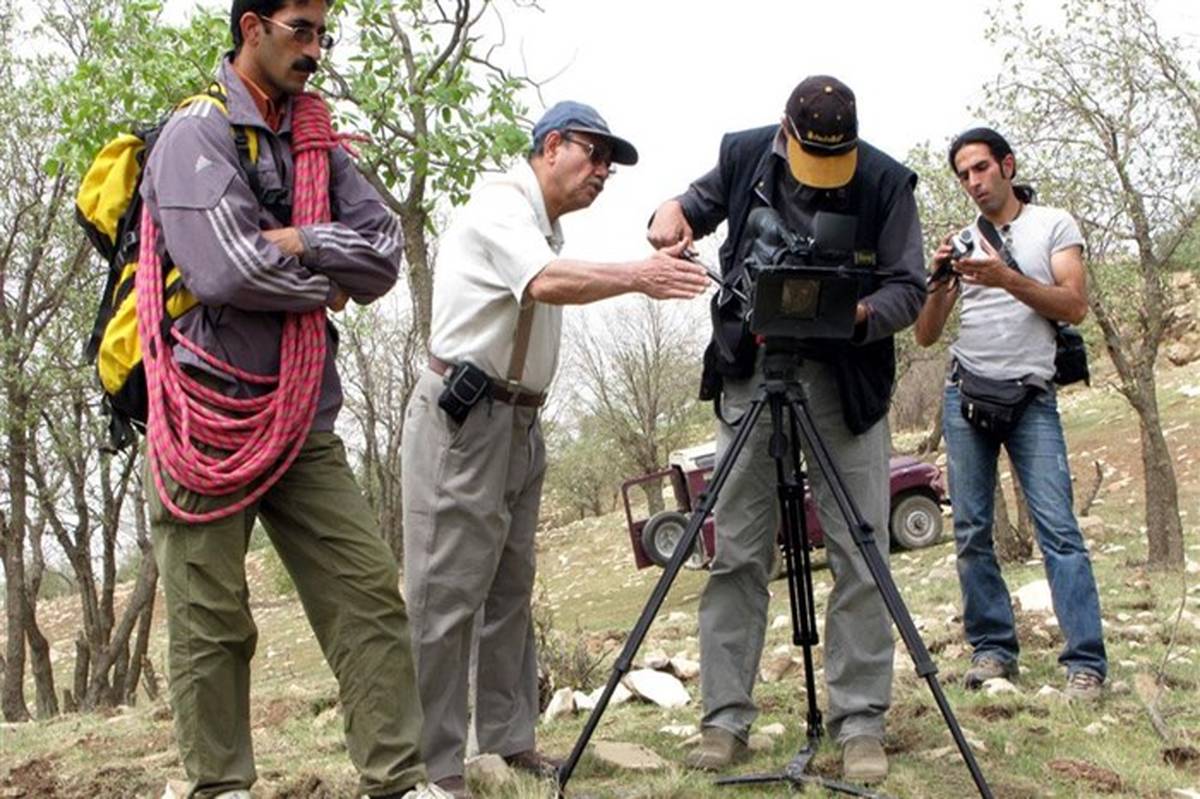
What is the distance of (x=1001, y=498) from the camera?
1316cm

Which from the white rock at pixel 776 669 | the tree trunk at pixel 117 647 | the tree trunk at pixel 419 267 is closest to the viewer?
the white rock at pixel 776 669

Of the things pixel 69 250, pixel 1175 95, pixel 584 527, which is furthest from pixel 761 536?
pixel 584 527

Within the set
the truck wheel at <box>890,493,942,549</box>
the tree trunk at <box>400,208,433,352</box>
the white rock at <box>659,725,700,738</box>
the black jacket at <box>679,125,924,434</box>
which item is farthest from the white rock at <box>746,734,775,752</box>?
the truck wheel at <box>890,493,942,549</box>

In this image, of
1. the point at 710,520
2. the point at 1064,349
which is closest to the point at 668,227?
the point at 1064,349

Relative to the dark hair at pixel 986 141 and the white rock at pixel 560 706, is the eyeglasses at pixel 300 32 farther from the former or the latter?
the white rock at pixel 560 706

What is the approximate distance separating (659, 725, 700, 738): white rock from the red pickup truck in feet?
38.2

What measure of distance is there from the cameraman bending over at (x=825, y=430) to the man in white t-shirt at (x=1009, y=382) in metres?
0.76

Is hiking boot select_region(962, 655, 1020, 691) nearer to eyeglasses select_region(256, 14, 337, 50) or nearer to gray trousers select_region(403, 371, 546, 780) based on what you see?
gray trousers select_region(403, 371, 546, 780)

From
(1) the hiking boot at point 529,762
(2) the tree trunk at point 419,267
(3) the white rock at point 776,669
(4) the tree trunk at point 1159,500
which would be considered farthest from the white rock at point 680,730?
(4) the tree trunk at point 1159,500

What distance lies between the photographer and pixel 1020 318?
5.12 meters

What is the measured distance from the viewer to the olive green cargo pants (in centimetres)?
317

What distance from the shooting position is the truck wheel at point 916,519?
57.4 feet

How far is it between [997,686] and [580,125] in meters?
2.76

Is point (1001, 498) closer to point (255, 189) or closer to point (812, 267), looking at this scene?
point (812, 267)
